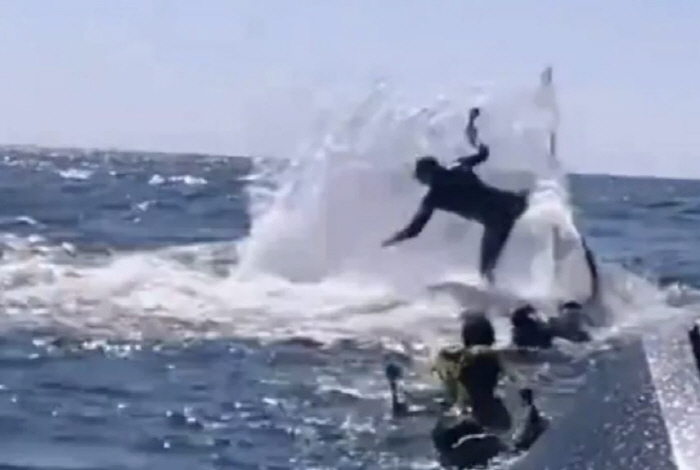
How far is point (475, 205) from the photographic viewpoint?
19.6 metres

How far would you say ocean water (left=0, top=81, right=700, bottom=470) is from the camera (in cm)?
1156

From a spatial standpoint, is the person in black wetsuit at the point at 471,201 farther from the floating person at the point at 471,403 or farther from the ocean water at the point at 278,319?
the floating person at the point at 471,403

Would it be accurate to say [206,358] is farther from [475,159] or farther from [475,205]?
[475,205]

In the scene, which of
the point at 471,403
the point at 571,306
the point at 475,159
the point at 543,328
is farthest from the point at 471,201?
the point at 471,403

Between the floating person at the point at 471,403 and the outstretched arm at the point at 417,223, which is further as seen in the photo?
the outstretched arm at the point at 417,223

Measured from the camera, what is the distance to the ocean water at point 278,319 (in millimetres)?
11562

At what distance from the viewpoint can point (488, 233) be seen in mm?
19938

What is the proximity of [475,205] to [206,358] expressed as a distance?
5380mm

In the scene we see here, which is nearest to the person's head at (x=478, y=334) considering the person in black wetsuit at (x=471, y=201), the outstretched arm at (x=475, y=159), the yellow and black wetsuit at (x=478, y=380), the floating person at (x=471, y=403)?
the floating person at (x=471, y=403)

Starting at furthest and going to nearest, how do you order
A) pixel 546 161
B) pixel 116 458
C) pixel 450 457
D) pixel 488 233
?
1. pixel 546 161
2. pixel 488 233
3. pixel 116 458
4. pixel 450 457

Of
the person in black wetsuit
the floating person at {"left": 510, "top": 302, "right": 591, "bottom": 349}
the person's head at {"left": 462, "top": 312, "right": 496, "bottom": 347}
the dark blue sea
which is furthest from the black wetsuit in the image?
the person's head at {"left": 462, "top": 312, "right": 496, "bottom": 347}

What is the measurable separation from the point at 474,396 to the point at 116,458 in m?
2.57

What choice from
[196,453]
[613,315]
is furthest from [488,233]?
[196,453]

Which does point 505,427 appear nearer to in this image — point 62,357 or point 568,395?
point 568,395
